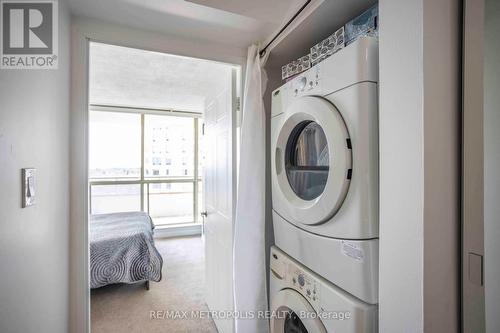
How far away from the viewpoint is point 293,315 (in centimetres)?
125

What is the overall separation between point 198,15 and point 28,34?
736mm

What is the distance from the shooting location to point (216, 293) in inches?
78.3

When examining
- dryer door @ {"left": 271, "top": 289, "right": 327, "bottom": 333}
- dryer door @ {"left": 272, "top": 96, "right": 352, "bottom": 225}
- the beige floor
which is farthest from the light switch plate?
the beige floor

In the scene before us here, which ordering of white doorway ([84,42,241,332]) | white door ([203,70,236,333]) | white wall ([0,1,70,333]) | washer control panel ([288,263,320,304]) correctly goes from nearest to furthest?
white wall ([0,1,70,333]), washer control panel ([288,263,320,304]), white door ([203,70,236,333]), white doorway ([84,42,241,332])

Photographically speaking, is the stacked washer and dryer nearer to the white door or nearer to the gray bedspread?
the white door

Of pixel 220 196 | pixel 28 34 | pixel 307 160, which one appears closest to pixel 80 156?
pixel 28 34

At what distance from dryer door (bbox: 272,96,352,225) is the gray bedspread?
6.43 feet

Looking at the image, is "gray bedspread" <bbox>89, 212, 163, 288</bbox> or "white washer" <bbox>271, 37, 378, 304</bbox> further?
"gray bedspread" <bbox>89, 212, 163, 288</bbox>

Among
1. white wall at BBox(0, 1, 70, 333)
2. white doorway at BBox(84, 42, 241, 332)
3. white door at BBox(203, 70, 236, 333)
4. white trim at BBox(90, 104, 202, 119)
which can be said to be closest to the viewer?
white wall at BBox(0, 1, 70, 333)

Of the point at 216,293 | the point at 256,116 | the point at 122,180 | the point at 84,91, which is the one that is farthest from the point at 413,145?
the point at 122,180

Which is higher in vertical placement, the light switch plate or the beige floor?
the light switch plate

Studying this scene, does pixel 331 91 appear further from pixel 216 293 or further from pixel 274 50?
pixel 216 293

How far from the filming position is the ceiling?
1135 millimetres

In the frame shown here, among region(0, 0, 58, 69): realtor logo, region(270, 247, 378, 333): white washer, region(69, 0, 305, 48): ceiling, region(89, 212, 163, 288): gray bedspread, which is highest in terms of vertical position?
region(69, 0, 305, 48): ceiling
